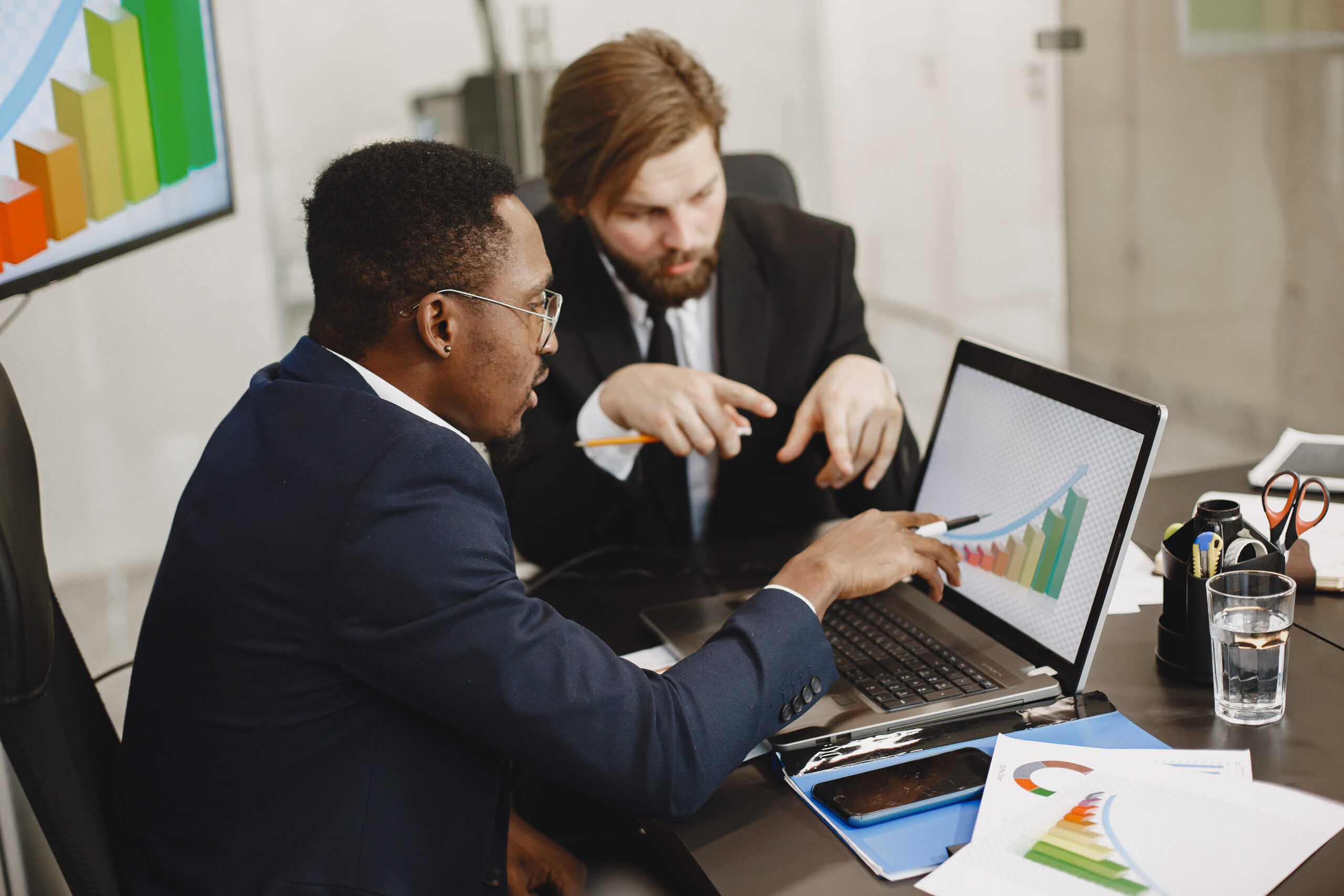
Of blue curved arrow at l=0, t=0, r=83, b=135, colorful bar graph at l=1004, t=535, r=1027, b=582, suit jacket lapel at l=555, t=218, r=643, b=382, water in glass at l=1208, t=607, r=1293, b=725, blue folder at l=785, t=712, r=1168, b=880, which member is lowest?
blue folder at l=785, t=712, r=1168, b=880

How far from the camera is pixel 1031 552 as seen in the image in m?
1.12

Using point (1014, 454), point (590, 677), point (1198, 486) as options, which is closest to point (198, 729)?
point (590, 677)

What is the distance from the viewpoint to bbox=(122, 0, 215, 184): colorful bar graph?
1780 millimetres

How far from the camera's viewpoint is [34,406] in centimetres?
280

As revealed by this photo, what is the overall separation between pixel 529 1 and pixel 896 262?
5.09 feet

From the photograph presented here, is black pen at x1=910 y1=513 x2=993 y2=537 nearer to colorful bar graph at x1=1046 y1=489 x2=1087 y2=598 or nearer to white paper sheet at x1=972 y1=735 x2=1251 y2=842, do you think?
colorful bar graph at x1=1046 y1=489 x2=1087 y2=598

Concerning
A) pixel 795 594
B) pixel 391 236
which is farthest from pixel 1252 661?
pixel 391 236

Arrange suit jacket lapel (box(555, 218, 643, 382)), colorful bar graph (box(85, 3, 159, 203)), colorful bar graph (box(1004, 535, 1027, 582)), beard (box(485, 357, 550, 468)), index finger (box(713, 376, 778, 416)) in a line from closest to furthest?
beard (box(485, 357, 550, 468))
colorful bar graph (box(1004, 535, 1027, 582))
index finger (box(713, 376, 778, 416))
colorful bar graph (box(85, 3, 159, 203))
suit jacket lapel (box(555, 218, 643, 382))

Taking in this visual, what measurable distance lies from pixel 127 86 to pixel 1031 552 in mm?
1467

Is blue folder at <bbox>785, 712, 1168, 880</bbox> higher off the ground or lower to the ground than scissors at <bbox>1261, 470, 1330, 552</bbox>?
lower

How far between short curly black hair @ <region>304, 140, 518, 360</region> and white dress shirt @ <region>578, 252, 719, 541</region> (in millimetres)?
572

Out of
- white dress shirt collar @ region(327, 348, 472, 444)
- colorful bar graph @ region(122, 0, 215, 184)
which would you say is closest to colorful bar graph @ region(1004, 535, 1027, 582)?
white dress shirt collar @ region(327, 348, 472, 444)

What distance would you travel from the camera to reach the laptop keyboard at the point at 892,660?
3.37 feet

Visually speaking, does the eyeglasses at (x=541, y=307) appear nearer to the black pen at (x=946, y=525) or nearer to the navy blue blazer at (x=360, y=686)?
the navy blue blazer at (x=360, y=686)
